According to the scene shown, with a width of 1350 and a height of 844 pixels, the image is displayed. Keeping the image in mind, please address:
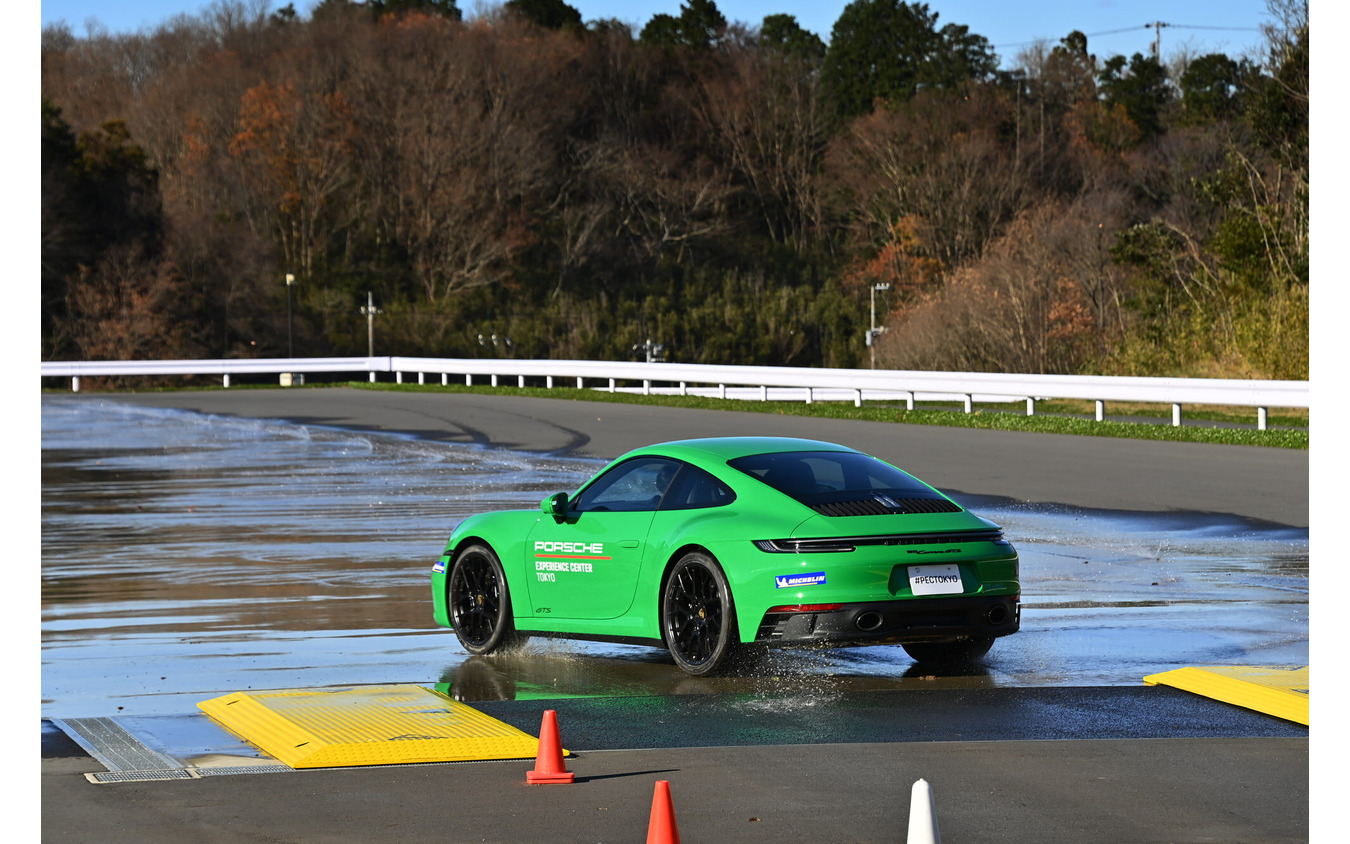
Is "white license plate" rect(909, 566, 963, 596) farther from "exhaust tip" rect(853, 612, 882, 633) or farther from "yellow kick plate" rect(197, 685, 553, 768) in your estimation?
"yellow kick plate" rect(197, 685, 553, 768)

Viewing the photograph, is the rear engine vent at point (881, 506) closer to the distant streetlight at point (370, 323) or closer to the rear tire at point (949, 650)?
the rear tire at point (949, 650)

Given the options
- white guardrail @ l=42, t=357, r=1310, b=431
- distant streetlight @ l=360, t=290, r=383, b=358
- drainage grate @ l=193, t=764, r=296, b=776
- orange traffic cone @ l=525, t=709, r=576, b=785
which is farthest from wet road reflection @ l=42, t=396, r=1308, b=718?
distant streetlight @ l=360, t=290, r=383, b=358

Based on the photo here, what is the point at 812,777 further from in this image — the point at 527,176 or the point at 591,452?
the point at 527,176

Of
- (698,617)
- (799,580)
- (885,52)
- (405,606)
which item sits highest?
(885,52)

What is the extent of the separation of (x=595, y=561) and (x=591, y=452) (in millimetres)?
17334

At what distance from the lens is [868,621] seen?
31.9 feet

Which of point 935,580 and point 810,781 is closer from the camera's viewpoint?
point 810,781

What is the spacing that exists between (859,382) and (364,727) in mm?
31735

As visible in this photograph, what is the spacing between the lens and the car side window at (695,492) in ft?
34.5

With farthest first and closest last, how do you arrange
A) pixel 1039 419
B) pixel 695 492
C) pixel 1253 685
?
pixel 1039 419 < pixel 695 492 < pixel 1253 685

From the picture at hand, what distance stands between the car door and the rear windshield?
64cm

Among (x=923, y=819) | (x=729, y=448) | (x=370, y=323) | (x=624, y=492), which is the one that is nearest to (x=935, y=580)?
(x=729, y=448)

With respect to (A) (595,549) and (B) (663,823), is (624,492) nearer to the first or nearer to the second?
(A) (595,549)

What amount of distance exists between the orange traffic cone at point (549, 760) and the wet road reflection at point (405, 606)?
2.03 m
